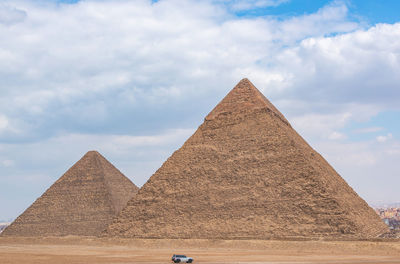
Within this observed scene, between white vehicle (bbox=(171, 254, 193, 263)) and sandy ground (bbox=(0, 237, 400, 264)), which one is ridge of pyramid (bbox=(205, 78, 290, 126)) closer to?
sandy ground (bbox=(0, 237, 400, 264))

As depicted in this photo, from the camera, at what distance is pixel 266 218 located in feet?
163

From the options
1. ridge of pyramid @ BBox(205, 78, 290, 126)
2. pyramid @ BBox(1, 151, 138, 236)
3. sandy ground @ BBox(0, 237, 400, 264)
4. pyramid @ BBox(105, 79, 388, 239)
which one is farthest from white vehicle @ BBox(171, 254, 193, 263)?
pyramid @ BBox(1, 151, 138, 236)

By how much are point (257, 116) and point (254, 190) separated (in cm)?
846

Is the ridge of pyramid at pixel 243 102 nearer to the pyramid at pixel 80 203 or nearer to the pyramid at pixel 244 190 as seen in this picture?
the pyramid at pixel 244 190

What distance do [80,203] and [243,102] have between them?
2522cm

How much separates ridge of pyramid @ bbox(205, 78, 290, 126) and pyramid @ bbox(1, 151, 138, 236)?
60.7ft

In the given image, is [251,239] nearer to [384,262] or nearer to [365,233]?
[365,233]

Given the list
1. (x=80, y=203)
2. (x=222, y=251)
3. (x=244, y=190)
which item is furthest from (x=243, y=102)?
(x=80, y=203)

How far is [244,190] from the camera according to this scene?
52.5 m

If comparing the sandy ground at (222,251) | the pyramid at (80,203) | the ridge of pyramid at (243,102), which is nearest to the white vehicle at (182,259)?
the sandy ground at (222,251)

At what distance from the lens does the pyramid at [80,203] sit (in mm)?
69875

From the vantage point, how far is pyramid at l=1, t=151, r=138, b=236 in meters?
69.9

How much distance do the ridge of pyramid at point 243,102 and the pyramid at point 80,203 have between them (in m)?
18.5

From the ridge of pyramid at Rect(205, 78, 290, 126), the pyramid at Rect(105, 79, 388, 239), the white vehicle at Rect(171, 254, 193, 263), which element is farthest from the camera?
the ridge of pyramid at Rect(205, 78, 290, 126)
